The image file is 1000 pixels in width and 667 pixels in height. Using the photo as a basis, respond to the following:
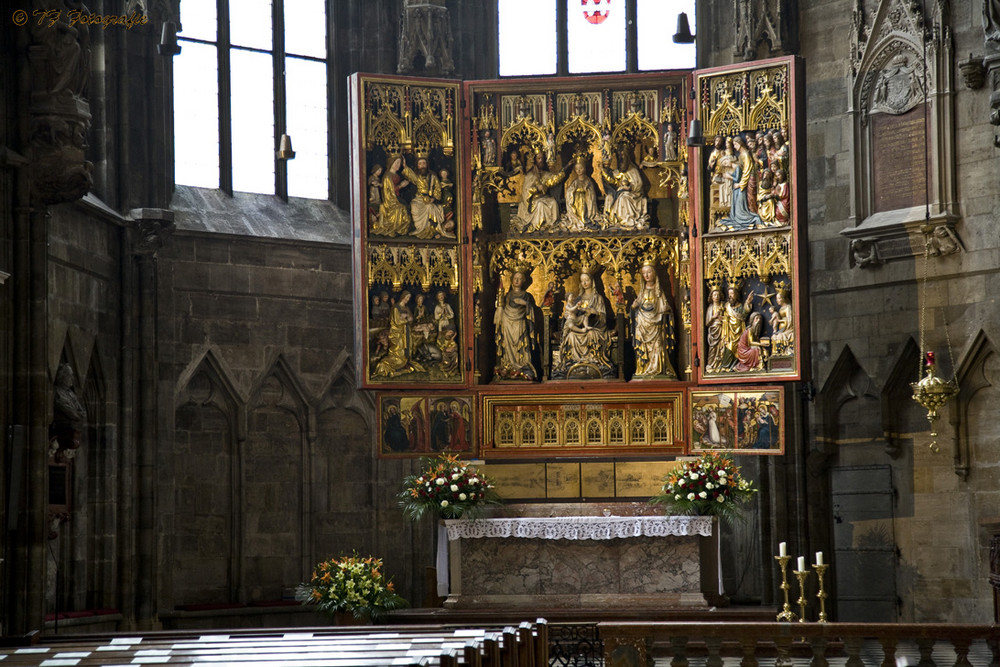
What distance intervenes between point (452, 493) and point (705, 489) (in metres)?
2.76

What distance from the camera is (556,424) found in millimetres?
18141

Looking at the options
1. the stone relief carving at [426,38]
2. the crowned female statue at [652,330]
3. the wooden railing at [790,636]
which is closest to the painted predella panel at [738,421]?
the crowned female statue at [652,330]

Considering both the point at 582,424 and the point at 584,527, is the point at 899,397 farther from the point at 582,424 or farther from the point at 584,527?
the point at 584,527

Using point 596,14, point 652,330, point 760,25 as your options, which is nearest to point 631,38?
point 596,14

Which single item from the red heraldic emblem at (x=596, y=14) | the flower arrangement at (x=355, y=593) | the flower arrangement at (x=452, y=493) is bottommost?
the flower arrangement at (x=355, y=593)

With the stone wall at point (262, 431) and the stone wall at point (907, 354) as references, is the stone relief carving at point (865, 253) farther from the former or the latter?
the stone wall at point (262, 431)

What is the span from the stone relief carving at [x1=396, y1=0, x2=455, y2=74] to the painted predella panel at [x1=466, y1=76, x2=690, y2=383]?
137 cm

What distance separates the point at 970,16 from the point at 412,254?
277 inches

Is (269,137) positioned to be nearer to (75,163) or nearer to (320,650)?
(75,163)

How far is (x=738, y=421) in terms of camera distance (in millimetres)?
17203

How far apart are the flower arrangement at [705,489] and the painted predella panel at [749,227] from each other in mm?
1079

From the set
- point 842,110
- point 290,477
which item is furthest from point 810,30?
point 290,477

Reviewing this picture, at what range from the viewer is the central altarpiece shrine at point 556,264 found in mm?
17469

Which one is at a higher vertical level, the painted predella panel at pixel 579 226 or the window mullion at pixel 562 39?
the window mullion at pixel 562 39
